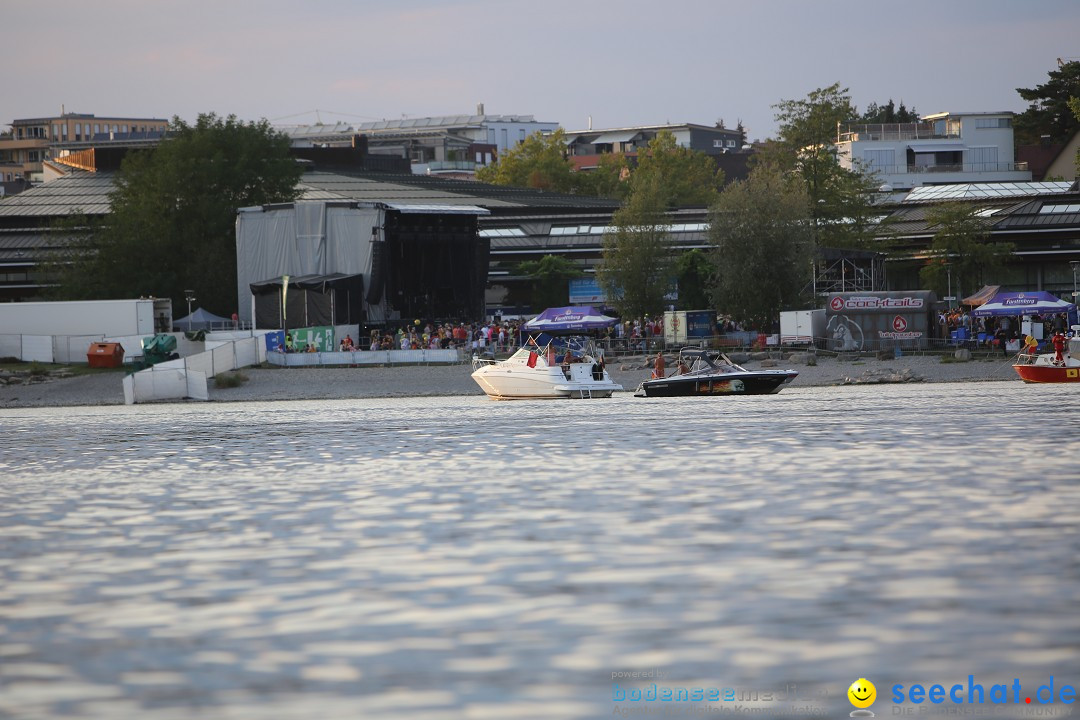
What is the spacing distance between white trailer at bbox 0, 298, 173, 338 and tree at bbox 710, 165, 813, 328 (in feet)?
88.3

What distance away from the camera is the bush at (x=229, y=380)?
53731 mm

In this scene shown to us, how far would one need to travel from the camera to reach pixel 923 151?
395ft

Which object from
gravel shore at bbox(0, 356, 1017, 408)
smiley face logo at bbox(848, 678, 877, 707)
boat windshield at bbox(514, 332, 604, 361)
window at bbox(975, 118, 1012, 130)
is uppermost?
window at bbox(975, 118, 1012, 130)

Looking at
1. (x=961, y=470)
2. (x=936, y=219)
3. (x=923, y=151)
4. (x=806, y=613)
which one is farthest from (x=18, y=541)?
(x=923, y=151)

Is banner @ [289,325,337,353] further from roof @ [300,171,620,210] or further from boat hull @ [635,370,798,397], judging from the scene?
roof @ [300,171,620,210]

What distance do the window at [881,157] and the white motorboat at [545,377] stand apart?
79.1 m

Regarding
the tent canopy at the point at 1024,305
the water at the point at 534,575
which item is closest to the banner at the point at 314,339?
the tent canopy at the point at 1024,305

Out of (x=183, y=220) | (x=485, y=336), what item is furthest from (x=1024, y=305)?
(x=183, y=220)

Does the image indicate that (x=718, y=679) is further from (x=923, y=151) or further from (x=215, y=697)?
(x=923, y=151)

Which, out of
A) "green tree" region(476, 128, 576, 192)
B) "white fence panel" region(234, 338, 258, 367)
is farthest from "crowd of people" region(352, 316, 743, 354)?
"green tree" region(476, 128, 576, 192)

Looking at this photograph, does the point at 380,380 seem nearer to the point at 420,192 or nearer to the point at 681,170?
the point at 420,192

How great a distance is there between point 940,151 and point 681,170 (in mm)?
26691

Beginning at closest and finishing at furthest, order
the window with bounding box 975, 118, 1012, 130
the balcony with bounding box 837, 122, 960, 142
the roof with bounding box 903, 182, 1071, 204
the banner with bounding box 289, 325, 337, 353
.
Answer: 1. the banner with bounding box 289, 325, 337, 353
2. the roof with bounding box 903, 182, 1071, 204
3. the balcony with bounding box 837, 122, 960, 142
4. the window with bounding box 975, 118, 1012, 130

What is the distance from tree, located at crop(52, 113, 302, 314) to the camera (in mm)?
77000
